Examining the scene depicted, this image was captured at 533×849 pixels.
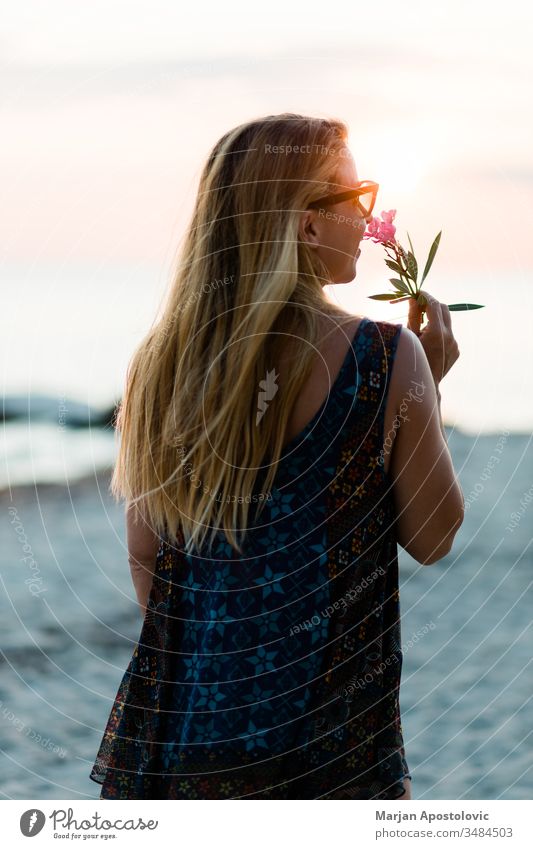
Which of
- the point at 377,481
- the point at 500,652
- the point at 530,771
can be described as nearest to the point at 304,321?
the point at 377,481

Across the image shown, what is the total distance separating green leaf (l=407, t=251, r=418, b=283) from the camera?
2.04 meters

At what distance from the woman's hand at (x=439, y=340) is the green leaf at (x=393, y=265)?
195 mm

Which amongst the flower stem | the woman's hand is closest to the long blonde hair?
the woman's hand

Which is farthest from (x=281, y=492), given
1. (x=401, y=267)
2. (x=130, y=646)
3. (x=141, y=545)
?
(x=130, y=646)

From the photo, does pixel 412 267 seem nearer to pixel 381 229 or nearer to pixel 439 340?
pixel 381 229

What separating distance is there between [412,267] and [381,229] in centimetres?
10

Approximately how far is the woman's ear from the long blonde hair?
0.5 inches

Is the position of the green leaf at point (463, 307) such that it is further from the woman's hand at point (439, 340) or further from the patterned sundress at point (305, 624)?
the patterned sundress at point (305, 624)

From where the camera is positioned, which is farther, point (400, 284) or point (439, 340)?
point (400, 284)

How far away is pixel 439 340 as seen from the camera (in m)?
1.81

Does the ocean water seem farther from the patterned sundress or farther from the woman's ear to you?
the woman's ear

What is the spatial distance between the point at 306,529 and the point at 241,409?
0.20 m

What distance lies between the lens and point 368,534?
1639mm
